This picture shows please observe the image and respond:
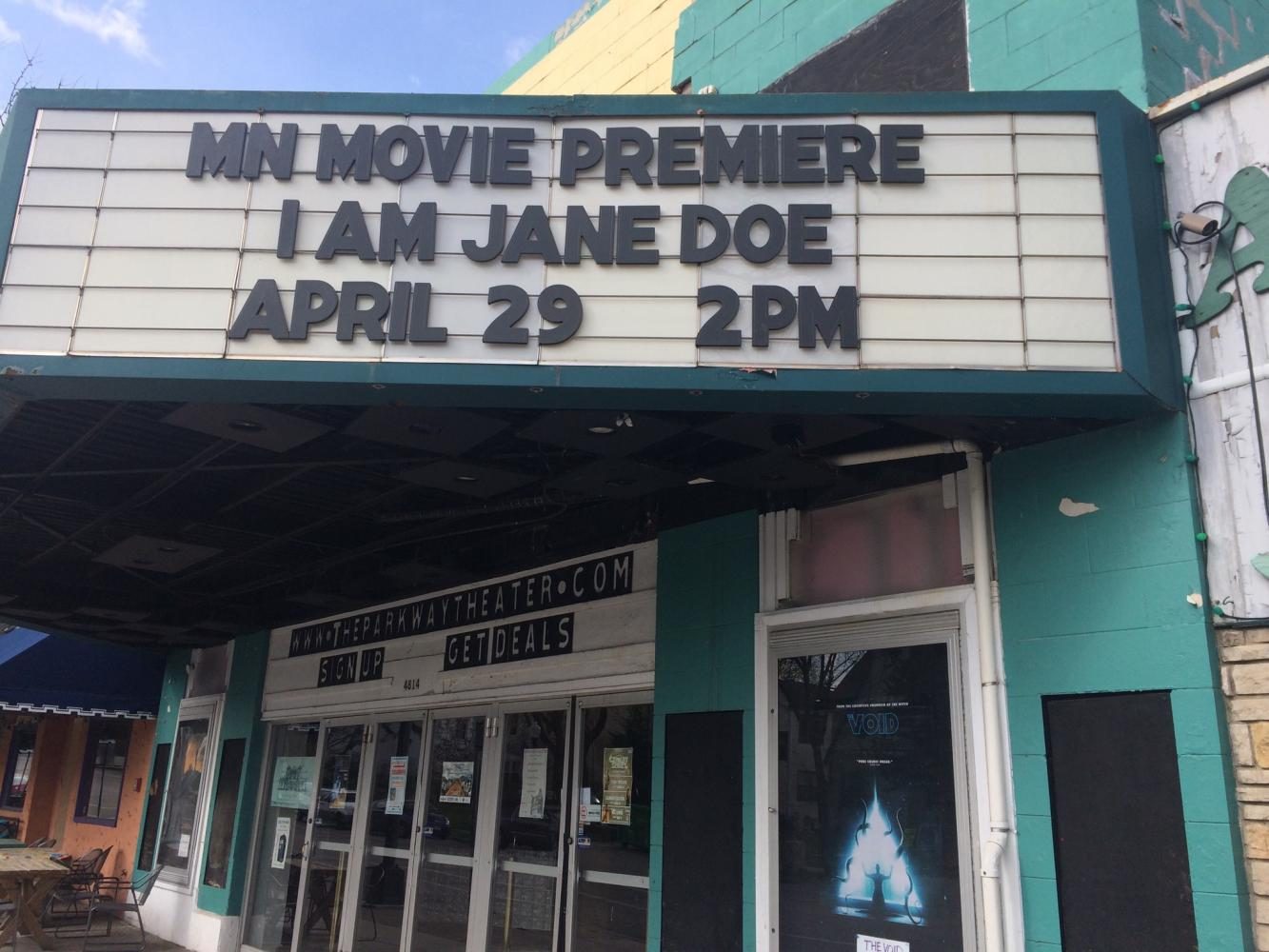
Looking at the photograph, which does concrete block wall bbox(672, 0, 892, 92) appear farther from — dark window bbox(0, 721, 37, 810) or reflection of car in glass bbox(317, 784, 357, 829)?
dark window bbox(0, 721, 37, 810)

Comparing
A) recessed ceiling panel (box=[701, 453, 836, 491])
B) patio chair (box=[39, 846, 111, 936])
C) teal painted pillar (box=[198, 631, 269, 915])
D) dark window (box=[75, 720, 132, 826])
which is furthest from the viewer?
dark window (box=[75, 720, 132, 826])

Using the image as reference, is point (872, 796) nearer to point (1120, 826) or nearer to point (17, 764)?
point (1120, 826)

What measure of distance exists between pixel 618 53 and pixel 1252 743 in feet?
26.2

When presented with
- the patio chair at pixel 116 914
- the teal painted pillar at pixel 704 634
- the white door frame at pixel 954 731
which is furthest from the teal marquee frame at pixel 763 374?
the patio chair at pixel 116 914

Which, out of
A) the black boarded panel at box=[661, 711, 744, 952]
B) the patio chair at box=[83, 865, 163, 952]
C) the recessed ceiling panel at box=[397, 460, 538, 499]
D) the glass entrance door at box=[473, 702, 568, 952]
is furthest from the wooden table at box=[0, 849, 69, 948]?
the black boarded panel at box=[661, 711, 744, 952]

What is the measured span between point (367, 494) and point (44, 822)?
1617 centimetres

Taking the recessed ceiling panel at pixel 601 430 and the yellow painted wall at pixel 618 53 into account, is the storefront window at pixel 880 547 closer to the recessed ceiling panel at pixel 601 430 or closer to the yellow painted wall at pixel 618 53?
the recessed ceiling panel at pixel 601 430

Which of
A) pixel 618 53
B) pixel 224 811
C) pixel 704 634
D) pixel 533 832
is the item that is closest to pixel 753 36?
pixel 618 53

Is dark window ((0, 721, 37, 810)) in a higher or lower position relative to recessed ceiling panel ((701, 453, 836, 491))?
lower

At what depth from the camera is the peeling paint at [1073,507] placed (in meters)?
5.35

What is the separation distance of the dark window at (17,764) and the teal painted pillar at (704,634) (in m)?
18.0

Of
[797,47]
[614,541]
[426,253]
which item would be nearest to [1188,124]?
[797,47]

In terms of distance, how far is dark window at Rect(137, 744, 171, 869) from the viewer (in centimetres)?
1526

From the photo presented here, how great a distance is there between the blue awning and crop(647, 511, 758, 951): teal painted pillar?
12.1 metres
